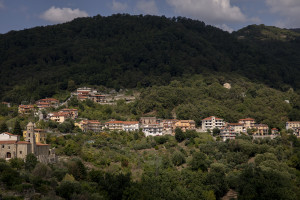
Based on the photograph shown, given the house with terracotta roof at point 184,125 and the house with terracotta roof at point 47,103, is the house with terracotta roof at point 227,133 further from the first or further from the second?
the house with terracotta roof at point 47,103

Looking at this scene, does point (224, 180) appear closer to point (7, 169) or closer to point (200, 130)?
point (200, 130)

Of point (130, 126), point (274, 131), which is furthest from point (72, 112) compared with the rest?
point (274, 131)

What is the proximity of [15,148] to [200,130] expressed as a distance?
33240mm

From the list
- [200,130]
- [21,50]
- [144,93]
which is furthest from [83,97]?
[21,50]

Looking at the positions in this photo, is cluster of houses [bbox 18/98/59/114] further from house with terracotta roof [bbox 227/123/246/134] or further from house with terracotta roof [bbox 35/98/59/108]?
house with terracotta roof [bbox 227/123/246/134]

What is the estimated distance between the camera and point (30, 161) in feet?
128

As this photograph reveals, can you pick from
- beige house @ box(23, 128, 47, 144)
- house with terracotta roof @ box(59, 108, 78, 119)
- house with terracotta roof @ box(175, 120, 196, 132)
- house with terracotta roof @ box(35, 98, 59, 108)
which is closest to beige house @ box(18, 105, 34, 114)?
house with terracotta roof @ box(35, 98, 59, 108)

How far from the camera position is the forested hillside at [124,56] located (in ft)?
286

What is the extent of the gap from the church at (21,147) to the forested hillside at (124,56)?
33.5 meters

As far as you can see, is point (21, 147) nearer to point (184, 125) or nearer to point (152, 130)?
point (152, 130)

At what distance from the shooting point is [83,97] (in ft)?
243

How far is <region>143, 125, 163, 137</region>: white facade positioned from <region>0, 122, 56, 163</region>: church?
72.7 feet

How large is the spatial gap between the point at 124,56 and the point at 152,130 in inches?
1726

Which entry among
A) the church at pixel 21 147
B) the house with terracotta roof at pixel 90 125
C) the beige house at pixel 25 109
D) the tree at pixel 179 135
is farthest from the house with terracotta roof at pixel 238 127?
the beige house at pixel 25 109
